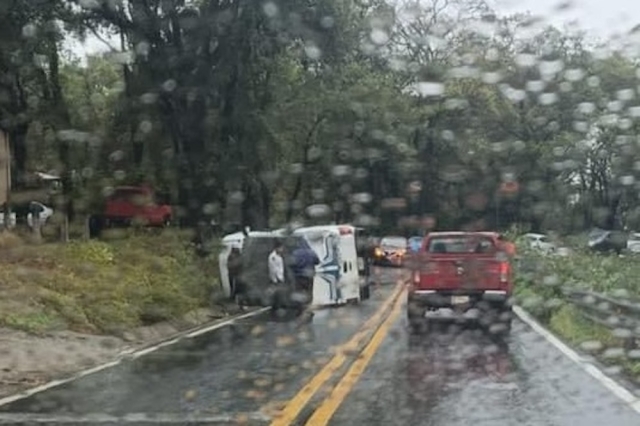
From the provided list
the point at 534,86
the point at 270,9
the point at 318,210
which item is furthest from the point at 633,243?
the point at 270,9

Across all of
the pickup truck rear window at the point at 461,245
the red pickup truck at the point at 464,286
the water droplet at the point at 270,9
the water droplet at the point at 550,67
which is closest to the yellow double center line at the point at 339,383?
the red pickup truck at the point at 464,286

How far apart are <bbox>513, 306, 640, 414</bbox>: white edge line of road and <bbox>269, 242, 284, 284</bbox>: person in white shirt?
482 cm

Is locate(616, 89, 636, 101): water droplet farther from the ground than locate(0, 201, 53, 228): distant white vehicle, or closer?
farther from the ground

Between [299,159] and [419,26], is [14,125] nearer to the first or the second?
[299,159]

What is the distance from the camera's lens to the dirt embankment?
13591 mm

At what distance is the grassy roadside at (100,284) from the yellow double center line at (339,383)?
365cm

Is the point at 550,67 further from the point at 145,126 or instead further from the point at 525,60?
the point at 145,126

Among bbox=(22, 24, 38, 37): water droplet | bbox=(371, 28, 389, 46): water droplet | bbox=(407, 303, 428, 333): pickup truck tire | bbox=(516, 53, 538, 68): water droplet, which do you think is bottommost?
bbox=(407, 303, 428, 333): pickup truck tire

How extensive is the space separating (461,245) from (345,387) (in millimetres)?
8992

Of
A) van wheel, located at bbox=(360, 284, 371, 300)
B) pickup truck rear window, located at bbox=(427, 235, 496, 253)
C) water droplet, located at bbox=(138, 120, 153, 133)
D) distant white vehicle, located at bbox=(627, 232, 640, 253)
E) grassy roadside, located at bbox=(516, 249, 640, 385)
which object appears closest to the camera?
grassy roadside, located at bbox=(516, 249, 640, 385)

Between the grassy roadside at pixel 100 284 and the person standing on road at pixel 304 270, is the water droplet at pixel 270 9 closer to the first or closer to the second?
the grassy roadside at pixel 100 284

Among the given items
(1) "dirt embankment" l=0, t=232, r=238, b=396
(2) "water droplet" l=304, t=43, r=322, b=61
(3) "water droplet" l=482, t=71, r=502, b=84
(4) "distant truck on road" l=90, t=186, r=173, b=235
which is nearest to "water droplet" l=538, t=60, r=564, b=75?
(3) "water droplet" l=482, t=71, r=502, b=84

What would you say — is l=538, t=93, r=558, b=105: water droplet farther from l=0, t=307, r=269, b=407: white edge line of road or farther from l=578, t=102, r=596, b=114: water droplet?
l=0, t=307, r=269, b=407: white edge line of road

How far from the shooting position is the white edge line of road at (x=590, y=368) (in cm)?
1000
